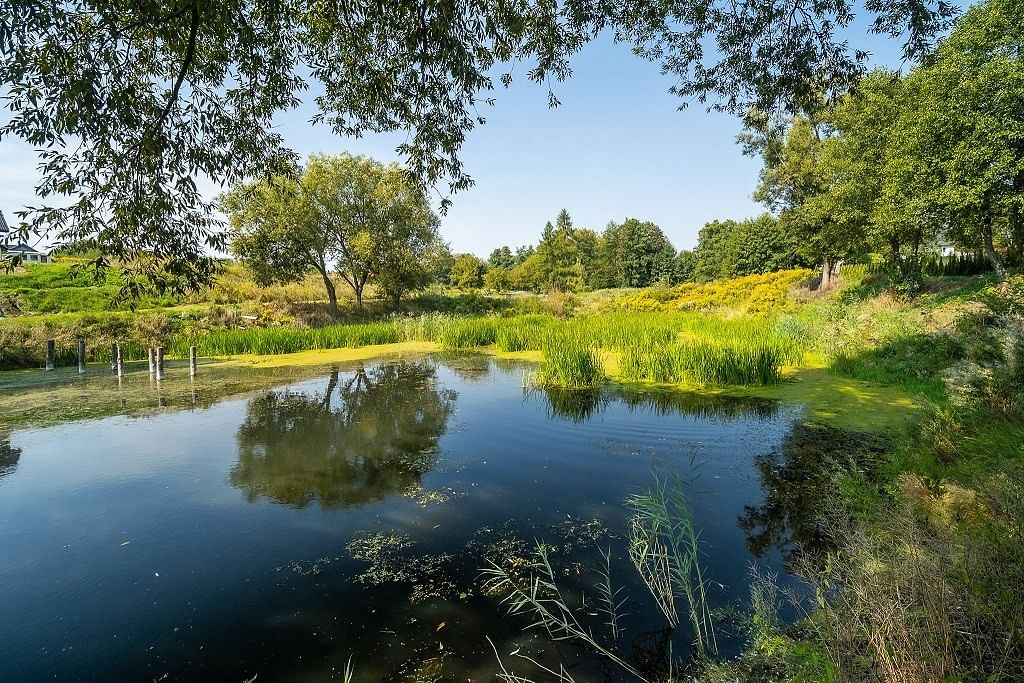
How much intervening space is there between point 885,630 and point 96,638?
3901 millimetres

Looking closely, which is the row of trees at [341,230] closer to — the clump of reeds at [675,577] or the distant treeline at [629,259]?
the distant treeline at [629,259]

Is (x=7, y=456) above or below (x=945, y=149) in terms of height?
below

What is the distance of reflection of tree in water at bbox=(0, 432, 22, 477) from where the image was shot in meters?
5.30

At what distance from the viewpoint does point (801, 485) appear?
450cm

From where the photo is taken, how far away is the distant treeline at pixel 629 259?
30953mm

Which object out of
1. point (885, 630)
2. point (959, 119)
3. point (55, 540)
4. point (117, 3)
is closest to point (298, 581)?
point (55, 540)

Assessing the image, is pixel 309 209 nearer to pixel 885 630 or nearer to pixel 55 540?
pixel 55 540

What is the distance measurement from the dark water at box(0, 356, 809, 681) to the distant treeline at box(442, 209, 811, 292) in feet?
80.0

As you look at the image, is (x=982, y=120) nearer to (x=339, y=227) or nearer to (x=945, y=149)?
(x=945, y=149)

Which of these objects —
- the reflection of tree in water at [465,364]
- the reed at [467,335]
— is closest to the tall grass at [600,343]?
Result: the reed at [467,335]

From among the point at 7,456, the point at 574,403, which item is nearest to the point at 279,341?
the point at 7,456

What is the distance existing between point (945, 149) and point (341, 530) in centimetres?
1471

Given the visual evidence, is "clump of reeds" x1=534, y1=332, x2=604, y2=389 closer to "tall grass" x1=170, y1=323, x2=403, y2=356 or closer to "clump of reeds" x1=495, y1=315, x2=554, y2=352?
"clump of reeds" x1=495, y1=315, x2=554, y2=352

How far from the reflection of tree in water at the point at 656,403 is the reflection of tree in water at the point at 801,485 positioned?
1061mm
